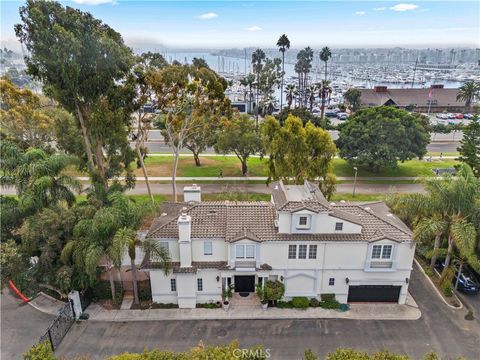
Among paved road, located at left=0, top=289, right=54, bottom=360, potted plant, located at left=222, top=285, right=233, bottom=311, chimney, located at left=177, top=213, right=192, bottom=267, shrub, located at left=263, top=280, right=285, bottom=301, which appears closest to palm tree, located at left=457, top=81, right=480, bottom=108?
shrub, located at left=263, top=280, right=285, bottom=301

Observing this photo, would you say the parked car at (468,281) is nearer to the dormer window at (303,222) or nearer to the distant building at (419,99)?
the dormer window at (303,222)

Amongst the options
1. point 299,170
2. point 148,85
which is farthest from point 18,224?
point 299,170

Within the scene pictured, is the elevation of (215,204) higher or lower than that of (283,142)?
lower

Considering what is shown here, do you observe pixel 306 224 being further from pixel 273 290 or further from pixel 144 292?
pixel 144 292

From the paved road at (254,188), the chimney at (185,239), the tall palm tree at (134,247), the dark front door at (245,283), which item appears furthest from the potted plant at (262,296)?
the paved road at (254,188)

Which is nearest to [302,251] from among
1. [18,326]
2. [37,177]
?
[37,177]

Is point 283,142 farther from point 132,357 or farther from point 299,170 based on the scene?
point 132,357
